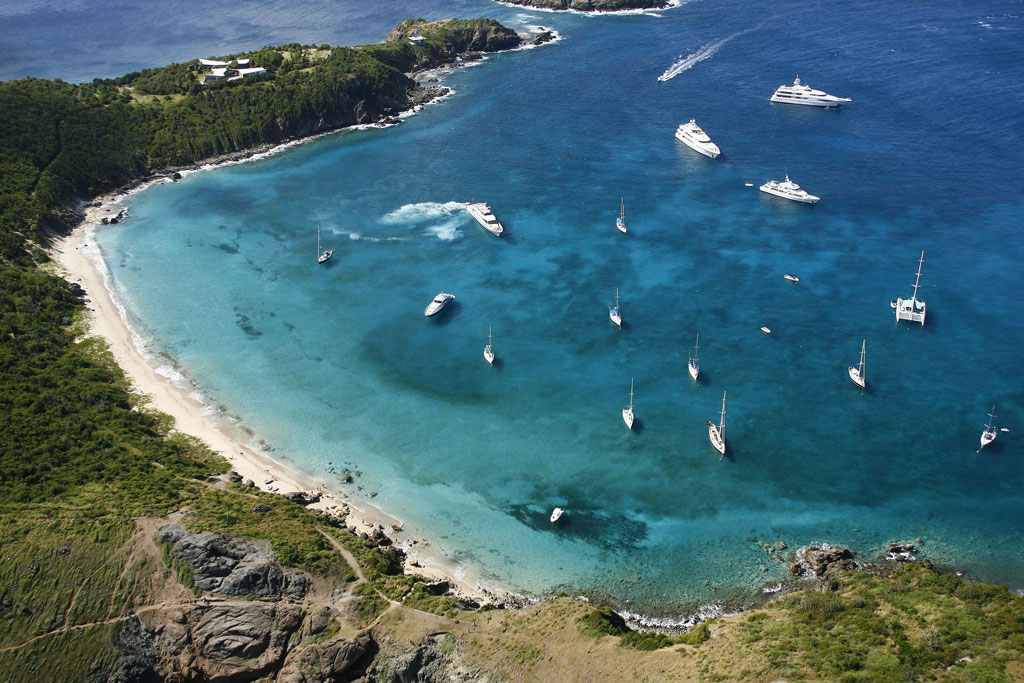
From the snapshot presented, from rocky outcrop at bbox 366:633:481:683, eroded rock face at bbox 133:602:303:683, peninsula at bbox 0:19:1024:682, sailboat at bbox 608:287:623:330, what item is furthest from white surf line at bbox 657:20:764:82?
eroded rock face at bbox 133:602:303:683

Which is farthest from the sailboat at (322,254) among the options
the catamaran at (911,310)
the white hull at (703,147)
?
the catamaran at (911,310)

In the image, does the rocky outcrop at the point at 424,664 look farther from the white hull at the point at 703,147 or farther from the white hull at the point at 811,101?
the white hull at the point at 811,101

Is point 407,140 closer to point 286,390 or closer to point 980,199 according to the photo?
point 286,390

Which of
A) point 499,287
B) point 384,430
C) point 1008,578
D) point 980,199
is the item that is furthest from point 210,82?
point 1008,578

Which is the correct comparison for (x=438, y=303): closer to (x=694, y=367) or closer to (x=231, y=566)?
(x=694, y=367)

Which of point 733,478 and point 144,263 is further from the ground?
point 144,263
